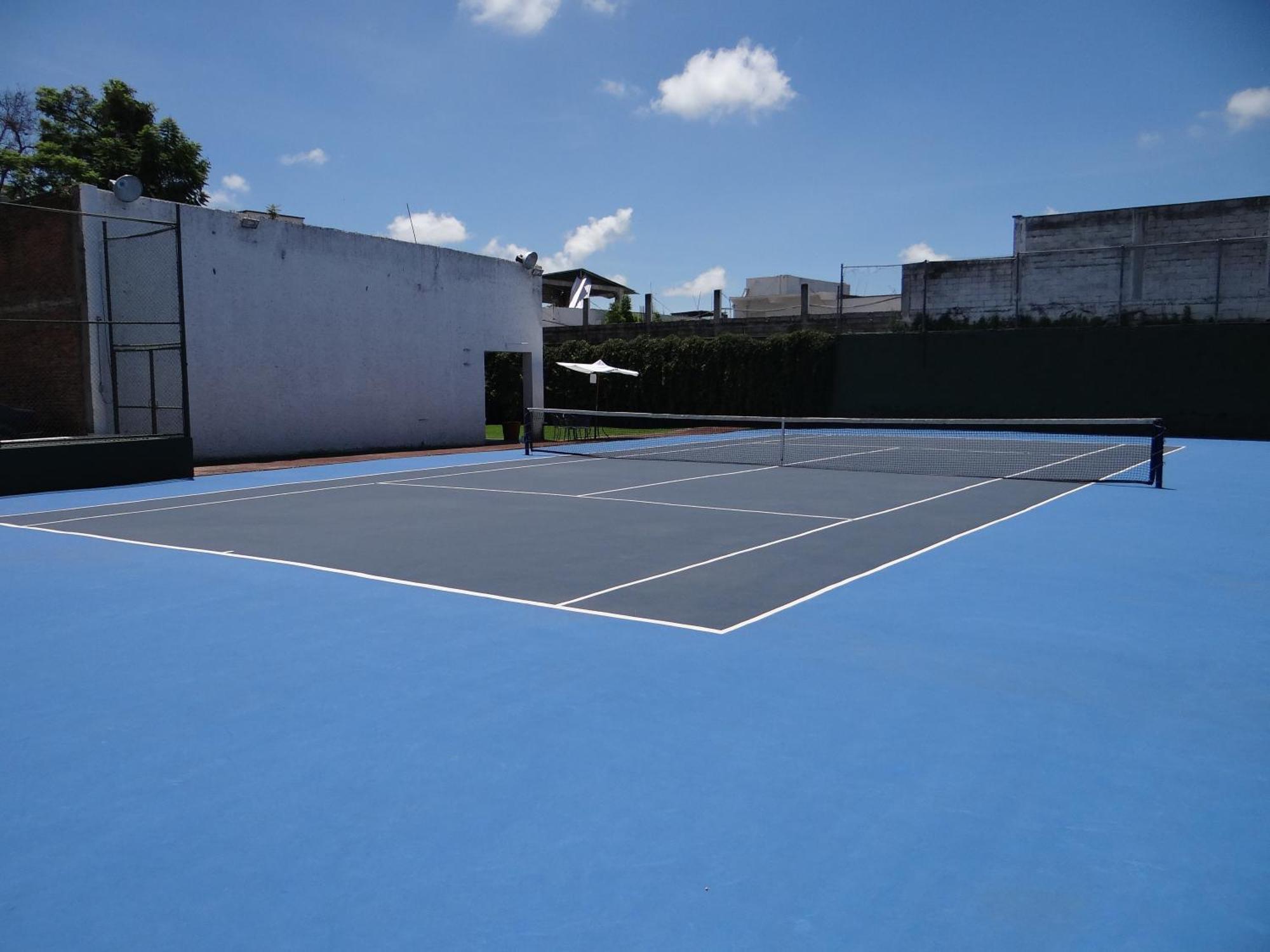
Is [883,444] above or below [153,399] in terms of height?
below

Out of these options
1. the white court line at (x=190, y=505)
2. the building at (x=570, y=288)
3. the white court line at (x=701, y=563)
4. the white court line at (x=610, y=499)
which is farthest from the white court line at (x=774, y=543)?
the building at (x=570, y=288)

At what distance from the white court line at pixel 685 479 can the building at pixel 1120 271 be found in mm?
15639

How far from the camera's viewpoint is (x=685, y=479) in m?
15.2

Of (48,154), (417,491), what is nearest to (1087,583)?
(417,491)

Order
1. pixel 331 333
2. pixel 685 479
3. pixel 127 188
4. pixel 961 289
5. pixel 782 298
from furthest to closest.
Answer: pixel 782 298, pixel 961 289, pixel 331 333, pixel 127 188, pixel 685 479

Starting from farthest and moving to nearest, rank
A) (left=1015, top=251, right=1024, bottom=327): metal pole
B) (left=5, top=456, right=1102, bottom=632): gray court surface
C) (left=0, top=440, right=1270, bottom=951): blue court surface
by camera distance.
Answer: (left=1015, top=251, right=1024, bottom=327): metal pole, (left=5, top=456, right=1102, bottom=632): gray court surface, (left=0, top=440, right=1270, bottom=951): blue court surface

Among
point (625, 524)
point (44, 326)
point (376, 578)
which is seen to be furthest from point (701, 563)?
point (44, 326)

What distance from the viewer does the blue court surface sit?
2.92 m

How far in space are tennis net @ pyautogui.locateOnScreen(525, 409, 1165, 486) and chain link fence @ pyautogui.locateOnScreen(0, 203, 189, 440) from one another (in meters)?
7.39

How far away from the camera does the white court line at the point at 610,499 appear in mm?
11094

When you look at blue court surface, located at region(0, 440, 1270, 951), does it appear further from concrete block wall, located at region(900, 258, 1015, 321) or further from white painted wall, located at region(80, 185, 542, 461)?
concrete block wall, located at region(900, 258, 1015, 321)

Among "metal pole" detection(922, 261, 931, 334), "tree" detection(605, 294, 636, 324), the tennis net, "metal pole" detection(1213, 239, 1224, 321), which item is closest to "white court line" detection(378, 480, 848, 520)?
the tennis net

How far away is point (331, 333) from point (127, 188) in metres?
5.39

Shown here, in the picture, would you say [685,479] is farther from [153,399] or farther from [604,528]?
[153,399]
